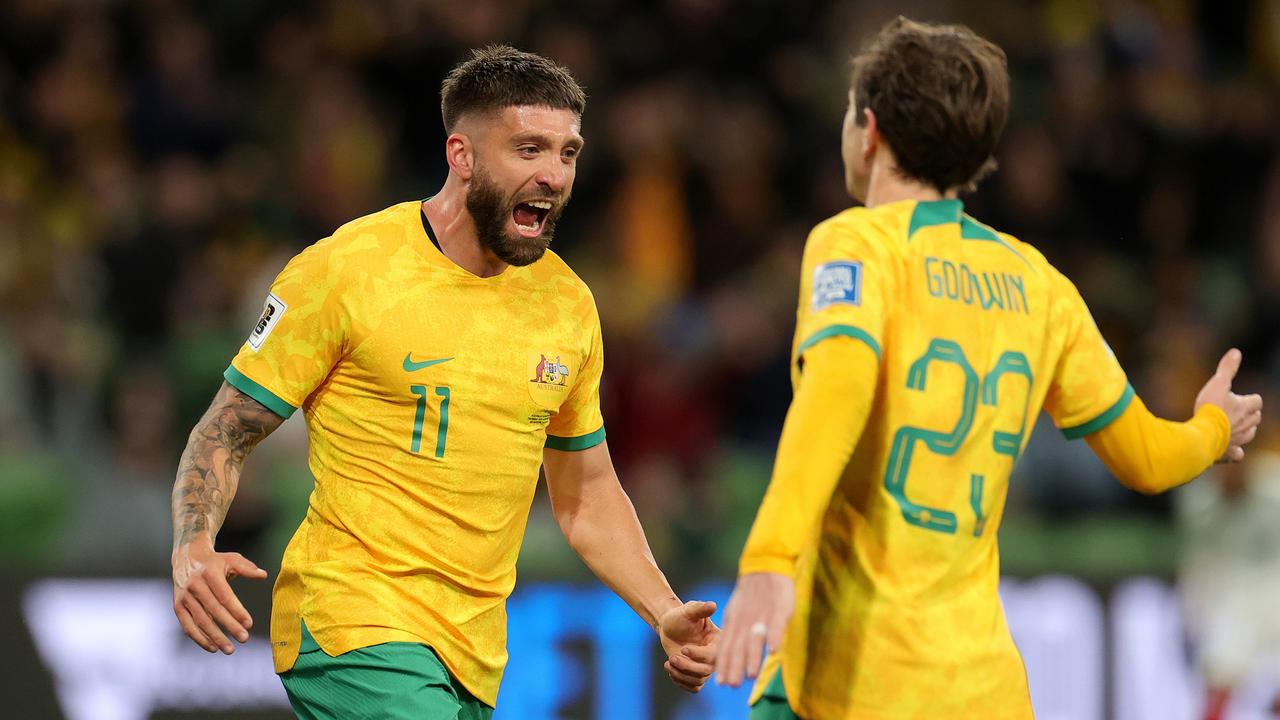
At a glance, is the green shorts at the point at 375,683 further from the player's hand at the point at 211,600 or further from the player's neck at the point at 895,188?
the player's neck at the point at 895,188

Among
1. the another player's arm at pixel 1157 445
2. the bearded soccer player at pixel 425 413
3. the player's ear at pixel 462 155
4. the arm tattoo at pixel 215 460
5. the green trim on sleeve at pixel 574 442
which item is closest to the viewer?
the another player's arm at pixel 1157 445

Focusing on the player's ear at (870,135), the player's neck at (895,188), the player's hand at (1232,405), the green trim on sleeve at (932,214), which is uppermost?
the player's ear at (870,135)

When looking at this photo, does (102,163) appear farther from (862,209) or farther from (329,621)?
(862,209)

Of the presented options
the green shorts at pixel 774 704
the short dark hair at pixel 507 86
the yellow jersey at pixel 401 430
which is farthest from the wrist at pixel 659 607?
the short dark hair at pixel 507 86

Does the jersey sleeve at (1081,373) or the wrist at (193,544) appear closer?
the jersey sleeve at (1081,373)

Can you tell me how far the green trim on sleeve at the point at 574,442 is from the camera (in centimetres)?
462

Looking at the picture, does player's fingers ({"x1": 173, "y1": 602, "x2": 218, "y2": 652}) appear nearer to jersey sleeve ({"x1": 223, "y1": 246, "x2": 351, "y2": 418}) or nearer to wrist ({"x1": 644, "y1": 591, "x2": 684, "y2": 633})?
jersey sleeve ({"x1": 223, "y1": 246, "x2": 351, "y2": 418})

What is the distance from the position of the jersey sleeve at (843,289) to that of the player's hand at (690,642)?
1.01m

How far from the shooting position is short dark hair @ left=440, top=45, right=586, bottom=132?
4270mm

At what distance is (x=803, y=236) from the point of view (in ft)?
36.9

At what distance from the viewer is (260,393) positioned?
13.5 ft

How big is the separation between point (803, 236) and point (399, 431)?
24.1ft

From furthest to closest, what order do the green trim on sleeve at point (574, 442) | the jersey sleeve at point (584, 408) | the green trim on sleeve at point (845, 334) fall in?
1. the green trim on sleeve at point (574, 442)
2. the jersey sleeve at point (584, 408)
3. the green trim on sleeve at point (845, 334)

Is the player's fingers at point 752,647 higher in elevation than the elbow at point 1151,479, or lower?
lower
